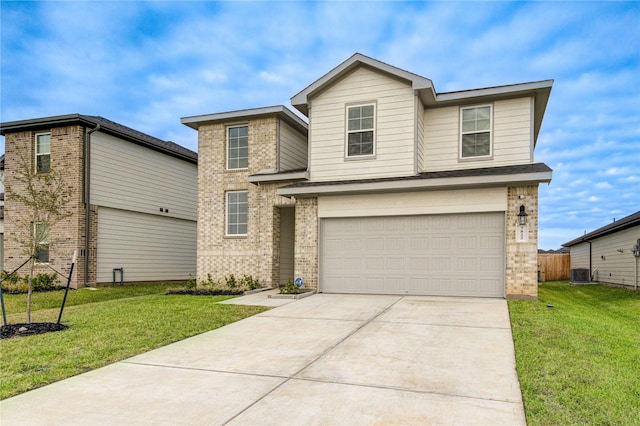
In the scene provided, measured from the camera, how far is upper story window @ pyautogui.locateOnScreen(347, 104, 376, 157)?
13.2 meters

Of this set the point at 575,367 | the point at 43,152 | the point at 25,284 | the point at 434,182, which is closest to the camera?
the point at 575,367

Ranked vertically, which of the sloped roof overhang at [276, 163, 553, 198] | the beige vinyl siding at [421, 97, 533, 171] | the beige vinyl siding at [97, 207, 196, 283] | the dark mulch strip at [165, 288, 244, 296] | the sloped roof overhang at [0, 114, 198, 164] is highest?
the sloped roof overhang at [0, 114, 198, 164]

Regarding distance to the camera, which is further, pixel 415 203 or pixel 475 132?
pixel 475 132

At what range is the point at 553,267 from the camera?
27141mm

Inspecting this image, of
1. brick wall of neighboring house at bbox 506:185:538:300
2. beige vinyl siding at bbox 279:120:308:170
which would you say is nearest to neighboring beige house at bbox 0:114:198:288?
beige vinyl siding at bbox 279:120:308:170

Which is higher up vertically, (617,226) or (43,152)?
(43,152)

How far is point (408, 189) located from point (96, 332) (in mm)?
8204

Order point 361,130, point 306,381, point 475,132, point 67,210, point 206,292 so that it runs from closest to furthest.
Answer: point 306,381 → point 475,132 → point 361,130 → point 206,292 → point 67,210

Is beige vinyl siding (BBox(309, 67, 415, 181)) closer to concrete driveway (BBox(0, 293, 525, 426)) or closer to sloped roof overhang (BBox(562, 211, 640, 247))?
concrete driveway (BBox(0, 293, 525, 426))

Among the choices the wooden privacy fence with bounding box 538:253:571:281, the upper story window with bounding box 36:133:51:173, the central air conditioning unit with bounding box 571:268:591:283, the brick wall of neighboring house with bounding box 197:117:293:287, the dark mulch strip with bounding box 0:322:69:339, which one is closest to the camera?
the dark mulch strip with bounding box 0:322:69:339

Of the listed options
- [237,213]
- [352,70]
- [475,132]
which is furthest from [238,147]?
[475,132]

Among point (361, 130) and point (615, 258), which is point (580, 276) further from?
point (361, 130)

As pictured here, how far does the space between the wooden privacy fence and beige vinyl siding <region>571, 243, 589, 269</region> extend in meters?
0.79

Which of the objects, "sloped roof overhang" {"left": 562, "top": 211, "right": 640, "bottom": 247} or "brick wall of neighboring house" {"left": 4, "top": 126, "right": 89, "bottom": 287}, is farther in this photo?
"sloped roof overhang" {"left": 562, "top": 211, "right": 640, "bottom": 247}
